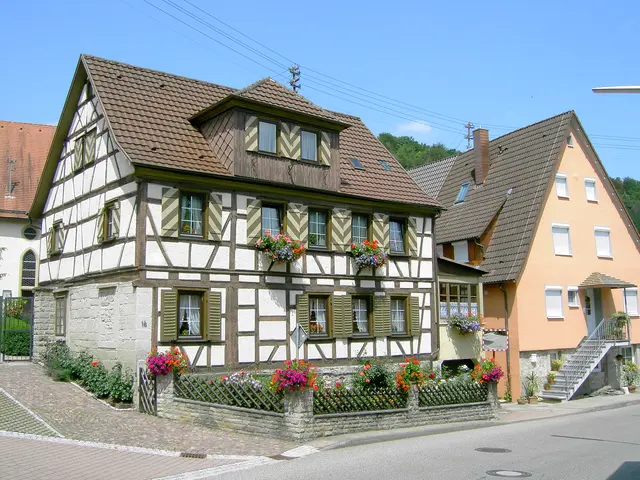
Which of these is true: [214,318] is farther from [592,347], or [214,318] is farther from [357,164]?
[592,347]

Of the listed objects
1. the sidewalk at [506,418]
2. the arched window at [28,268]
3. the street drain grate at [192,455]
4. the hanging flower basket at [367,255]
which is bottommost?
the sidewalk at [506,418]

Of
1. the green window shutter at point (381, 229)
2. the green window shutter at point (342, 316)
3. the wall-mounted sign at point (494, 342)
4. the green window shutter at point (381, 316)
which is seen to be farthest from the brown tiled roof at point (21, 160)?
the wall-mounted sign at point (494, 342)

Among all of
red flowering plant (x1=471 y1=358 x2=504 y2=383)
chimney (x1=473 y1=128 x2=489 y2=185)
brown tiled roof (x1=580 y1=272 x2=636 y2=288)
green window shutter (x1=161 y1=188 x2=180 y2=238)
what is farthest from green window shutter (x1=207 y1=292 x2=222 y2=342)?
chimney (x1=473 y1=128 x2=489 y2=185)

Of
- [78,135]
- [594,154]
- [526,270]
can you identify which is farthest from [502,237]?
[78,135]

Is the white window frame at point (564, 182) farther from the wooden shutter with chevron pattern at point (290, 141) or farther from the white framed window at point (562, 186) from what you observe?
the wooden shutter with chevron pattern at point (290, 141)

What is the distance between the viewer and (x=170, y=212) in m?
18.8

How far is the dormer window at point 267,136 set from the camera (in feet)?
68.5

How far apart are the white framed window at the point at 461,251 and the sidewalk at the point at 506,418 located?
23.7 ft

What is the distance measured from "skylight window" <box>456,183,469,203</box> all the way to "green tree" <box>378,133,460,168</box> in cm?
3501

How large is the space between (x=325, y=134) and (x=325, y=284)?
4770mm

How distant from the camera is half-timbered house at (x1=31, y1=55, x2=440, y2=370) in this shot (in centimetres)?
1878

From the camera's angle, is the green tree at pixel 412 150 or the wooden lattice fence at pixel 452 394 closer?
the wooden lattice fence at pixel 452 394

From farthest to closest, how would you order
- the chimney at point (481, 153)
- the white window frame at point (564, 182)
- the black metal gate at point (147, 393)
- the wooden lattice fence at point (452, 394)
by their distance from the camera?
the chimney at point (481, 153), the white window frame at point (564, 182), the wooden lattice fence at point (452, 394), the black metal gate at point (147, 393)

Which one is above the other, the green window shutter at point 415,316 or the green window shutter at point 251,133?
the green window shutter at point 251,133
